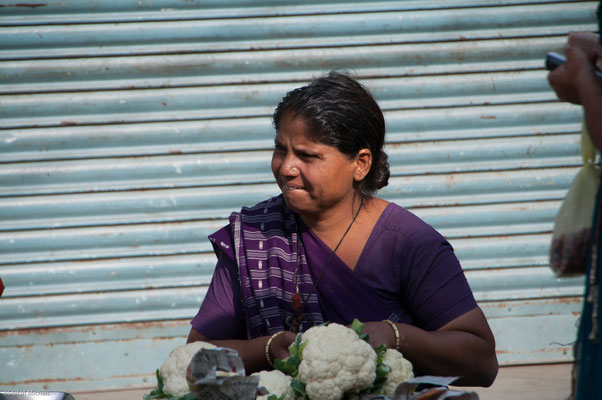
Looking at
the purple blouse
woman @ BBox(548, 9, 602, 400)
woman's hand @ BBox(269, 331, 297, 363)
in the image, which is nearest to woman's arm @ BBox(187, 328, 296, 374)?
woman's hand @ BBox(269, 331, 297, 363)

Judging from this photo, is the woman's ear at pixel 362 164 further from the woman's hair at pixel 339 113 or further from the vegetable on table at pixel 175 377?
the vegetable on table at pixel 175 377

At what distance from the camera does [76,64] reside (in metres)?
4.14

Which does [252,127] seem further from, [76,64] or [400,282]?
[400,282]

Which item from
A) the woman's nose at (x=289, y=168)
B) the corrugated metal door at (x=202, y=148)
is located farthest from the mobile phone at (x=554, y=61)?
the corrugated metal door at (x=202, y=148)

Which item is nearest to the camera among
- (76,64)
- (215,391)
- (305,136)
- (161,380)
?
(215,391)

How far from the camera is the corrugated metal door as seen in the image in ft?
13.6

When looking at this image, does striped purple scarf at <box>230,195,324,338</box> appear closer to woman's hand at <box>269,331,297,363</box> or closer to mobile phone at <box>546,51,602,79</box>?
woman's hand at <box>269,331,297,363</box>

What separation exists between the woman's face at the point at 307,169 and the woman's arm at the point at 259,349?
47cm

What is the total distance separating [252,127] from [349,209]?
6.55ft

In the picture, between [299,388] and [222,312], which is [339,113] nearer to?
[222,312]

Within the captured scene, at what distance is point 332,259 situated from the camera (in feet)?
7.52

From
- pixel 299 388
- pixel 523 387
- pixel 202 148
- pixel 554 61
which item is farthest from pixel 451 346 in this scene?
pixel 202 148

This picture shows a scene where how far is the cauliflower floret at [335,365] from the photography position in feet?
5.49

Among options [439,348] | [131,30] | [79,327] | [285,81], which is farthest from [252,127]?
[439,348]
